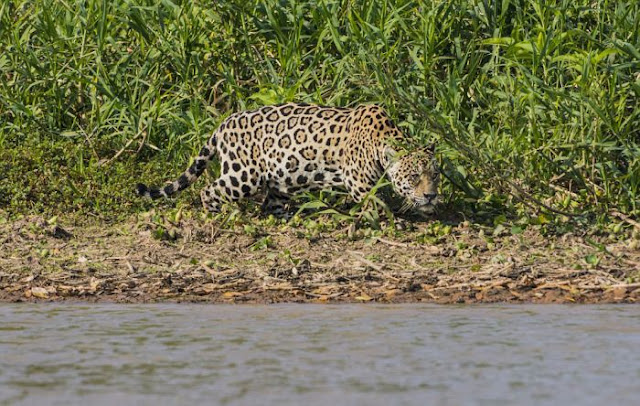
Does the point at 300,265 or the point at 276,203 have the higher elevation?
the point at 276,203

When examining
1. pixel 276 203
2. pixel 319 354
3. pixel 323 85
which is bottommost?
pixel 319 354

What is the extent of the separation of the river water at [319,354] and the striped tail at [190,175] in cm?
237

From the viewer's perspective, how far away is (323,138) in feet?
29.8

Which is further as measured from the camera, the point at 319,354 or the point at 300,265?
the point at 300,265

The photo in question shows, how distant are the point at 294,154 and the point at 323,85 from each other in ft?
2.73

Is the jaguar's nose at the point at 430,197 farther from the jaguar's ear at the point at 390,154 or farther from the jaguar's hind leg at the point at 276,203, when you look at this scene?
the jaguar's hind leg at the point at 276,203

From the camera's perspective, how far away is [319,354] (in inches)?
213

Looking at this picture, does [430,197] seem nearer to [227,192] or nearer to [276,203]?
[276,203]

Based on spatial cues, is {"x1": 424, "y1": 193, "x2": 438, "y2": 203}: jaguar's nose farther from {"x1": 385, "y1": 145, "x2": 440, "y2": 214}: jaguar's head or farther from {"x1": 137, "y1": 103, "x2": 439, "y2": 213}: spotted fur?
{"x1": 137, "y1": 103, "x2": 439, "y2": 213}: spotted fur

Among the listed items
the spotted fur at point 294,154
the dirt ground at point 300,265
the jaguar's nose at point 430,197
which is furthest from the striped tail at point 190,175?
the jaguar's nose at point 430,197

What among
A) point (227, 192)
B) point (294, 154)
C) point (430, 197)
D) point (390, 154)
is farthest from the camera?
point (227, 192)

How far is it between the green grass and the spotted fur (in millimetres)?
266

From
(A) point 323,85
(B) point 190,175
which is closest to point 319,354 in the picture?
(B) point 190,175

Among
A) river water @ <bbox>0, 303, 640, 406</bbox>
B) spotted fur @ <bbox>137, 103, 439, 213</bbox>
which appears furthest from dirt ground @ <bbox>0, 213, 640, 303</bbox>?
spotted fur @ <bbox>137, 103, 439, 213</bbox>
